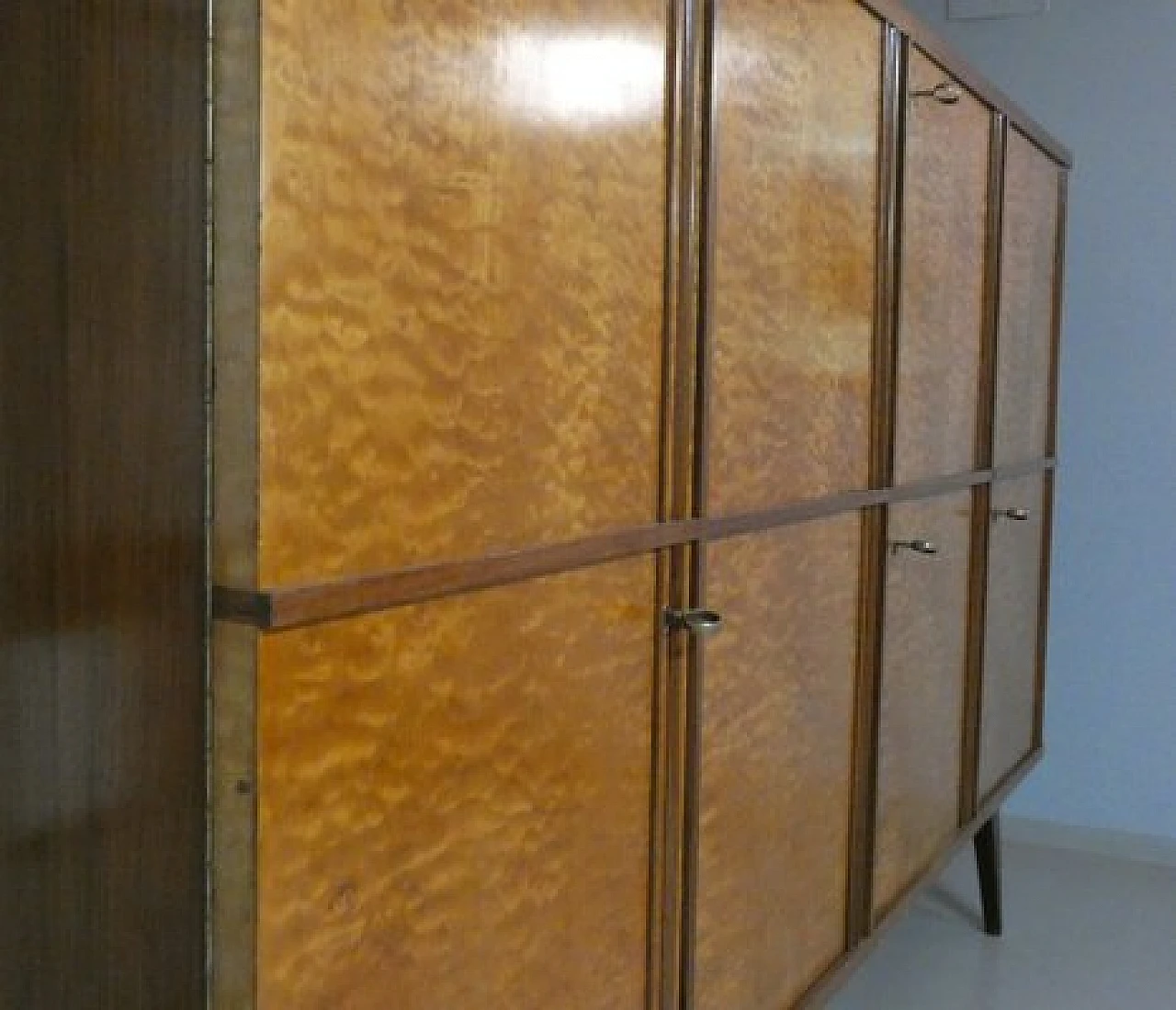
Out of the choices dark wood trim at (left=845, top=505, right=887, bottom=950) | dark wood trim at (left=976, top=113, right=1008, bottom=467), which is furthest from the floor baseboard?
dark wood trim at (left=845, top=505, right=887, bottom=950)

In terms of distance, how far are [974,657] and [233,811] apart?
1.79m

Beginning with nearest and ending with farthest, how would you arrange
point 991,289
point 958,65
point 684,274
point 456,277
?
point 456,277 → point 684,274 → point 958,65 → point 991,289

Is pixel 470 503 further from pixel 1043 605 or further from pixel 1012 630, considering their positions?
pixel 1043 605

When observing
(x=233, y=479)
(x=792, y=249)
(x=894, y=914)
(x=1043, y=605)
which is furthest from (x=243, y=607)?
(x=1043, y=605)

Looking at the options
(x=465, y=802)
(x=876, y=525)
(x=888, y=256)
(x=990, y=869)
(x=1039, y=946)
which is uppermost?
(x=888, y=256)

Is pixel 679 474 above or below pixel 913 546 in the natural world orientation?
above

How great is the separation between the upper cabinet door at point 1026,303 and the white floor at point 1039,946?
3.09 ft

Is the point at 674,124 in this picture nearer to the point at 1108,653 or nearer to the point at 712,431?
the point at 712,431

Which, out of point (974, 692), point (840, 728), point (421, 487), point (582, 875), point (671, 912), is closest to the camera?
point (421, 487)

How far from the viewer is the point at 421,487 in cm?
90

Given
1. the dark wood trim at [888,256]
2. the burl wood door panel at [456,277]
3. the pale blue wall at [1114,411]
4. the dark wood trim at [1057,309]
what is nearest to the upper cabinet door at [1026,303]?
the dark wood trim at [1057,309]

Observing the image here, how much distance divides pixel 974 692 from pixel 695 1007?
1.15 metres

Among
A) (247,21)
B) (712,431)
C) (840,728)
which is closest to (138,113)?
(247,21)

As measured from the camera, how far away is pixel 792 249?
1506 millimetres
